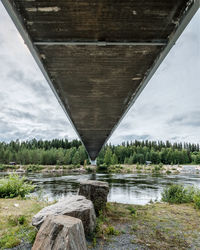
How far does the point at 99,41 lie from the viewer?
377cm

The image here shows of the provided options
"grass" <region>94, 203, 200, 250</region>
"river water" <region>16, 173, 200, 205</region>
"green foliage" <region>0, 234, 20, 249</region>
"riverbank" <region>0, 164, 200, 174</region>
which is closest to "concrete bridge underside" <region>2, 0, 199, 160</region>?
"green foliage" <region>0, 234, 20, 249</region>

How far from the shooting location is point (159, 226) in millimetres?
4789

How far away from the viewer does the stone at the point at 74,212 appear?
369 cm

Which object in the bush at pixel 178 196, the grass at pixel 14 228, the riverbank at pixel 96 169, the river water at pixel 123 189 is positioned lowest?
the riverbank at pixel 96 169

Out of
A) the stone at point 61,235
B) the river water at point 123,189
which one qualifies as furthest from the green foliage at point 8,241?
the river water at point 123,189

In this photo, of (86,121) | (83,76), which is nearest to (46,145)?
(86,121)

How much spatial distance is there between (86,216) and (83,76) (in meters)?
3.70

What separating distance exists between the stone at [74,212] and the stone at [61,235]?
3.11 feet

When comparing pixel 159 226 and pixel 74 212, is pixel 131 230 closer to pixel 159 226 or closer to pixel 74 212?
pixel 159 226

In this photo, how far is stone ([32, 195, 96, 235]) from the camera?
12.1 ft

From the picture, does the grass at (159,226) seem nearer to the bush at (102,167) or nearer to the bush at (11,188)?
the bush at (11,188)

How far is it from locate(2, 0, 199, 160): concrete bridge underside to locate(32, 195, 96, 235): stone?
3239 millimetres

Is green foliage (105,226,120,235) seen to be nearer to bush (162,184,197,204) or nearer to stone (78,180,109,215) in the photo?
stone (78,180,109,215)

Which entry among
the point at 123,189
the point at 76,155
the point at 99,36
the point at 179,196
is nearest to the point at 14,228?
the point at 99,36
